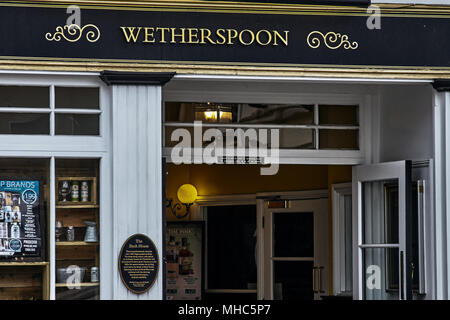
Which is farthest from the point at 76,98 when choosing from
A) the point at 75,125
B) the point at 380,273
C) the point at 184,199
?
the point at 184,199

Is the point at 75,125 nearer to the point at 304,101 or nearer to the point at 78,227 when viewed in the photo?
the point at 78,227

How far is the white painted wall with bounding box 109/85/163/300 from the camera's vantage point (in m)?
9.35

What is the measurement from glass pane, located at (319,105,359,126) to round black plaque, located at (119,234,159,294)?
290 centimetres

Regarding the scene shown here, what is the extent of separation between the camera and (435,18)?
9906 mm

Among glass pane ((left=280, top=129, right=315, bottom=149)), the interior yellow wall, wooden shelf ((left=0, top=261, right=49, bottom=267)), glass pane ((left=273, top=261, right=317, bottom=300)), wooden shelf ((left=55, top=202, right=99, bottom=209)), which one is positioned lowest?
glass pane ((left=273, top=261, right=317, bottom=300))

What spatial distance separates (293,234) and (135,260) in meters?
5.45

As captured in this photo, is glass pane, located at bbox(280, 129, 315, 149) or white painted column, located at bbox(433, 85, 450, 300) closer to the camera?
white painted column, located at bbox(433, 85, 450, 300)

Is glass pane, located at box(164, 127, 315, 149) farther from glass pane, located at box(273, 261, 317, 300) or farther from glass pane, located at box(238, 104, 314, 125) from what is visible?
glass pane, located at box(273, 261, 317, 300)

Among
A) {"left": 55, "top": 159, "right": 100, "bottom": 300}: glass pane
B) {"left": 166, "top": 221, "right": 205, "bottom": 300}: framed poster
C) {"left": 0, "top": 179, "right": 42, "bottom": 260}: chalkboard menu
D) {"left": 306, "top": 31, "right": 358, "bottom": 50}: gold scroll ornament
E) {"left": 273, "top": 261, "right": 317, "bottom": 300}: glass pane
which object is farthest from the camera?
{"left": 166, "top": 221, "right": 205, "bottom": 300}: framed poster

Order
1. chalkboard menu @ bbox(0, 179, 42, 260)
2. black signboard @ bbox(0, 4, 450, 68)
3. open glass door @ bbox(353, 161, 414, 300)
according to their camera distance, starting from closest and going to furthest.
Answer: black signboard @ bbox(0, 4, 450, 68), chalkboard menu @ bbox(0, 179, 42, 260), open glass door @ bbox(353, 161, 414, 300)

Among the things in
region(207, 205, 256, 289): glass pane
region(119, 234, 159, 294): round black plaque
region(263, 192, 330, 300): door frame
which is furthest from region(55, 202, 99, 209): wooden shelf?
region(207, 205, 256, 289): glass pane

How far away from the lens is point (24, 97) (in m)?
9.50

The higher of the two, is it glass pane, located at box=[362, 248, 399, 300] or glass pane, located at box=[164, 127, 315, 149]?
glass pane, located at box=[164, 127, 315, 149]
